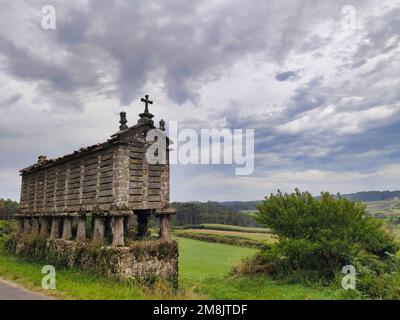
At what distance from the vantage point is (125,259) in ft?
39.8

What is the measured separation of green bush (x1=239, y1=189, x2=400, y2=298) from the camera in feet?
46.9

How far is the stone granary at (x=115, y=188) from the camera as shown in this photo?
13227 mm

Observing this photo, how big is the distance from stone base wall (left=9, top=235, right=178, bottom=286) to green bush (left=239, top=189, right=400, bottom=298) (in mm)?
4975

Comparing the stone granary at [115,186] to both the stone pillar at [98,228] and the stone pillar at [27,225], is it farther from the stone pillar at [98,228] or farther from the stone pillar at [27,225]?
the stone pillar at [27,225]

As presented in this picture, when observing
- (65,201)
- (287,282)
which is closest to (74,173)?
(65,201)

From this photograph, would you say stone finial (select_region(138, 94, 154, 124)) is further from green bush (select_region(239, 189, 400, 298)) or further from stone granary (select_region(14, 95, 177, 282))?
green bush (select_region(239, 189, 400, 298))

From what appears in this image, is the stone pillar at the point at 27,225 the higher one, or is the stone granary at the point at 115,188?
the stone granary at the point at 115,188

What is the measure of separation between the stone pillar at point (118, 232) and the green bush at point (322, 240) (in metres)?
6.81
